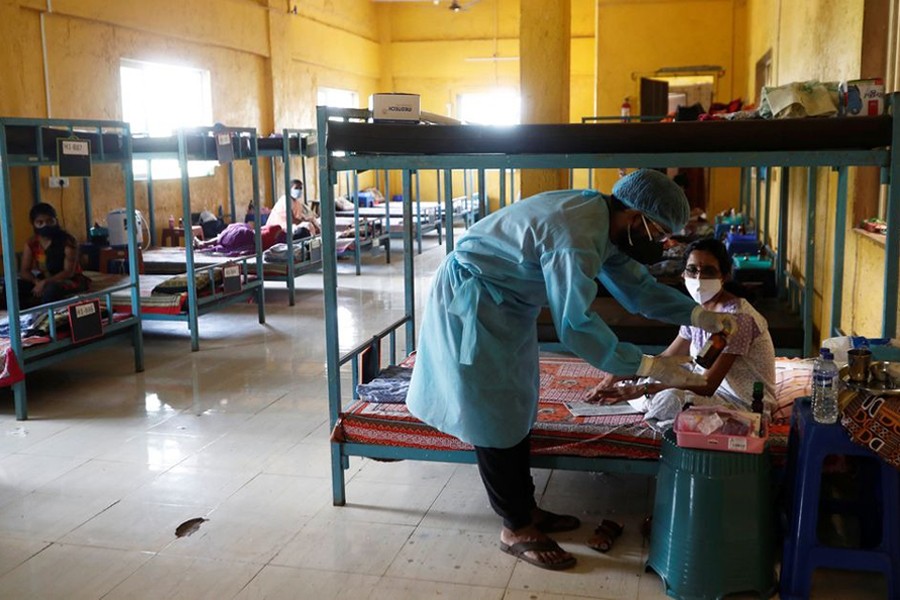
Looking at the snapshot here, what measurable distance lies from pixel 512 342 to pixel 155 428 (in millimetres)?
2989

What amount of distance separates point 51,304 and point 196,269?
2013 millimetres

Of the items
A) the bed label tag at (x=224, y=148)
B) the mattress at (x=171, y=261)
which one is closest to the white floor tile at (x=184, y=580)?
the bed label tag at (x=224, y=148)

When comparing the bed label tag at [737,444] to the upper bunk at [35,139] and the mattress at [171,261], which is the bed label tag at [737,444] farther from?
the mattress at [171,261]

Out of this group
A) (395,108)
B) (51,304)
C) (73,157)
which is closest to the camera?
(395,108)

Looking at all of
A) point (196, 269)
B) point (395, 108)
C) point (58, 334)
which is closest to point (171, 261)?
point (196, 269)

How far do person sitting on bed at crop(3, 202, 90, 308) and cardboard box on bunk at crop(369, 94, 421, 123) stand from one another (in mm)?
4243

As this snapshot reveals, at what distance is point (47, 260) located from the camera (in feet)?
24.2

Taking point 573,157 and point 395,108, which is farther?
point 395,108

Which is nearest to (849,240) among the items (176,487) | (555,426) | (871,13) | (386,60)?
(871,13)

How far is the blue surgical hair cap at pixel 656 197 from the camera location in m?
3.33

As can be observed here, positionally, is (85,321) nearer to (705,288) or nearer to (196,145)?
(196,145)

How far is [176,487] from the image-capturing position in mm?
4625

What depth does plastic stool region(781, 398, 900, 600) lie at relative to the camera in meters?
3.22

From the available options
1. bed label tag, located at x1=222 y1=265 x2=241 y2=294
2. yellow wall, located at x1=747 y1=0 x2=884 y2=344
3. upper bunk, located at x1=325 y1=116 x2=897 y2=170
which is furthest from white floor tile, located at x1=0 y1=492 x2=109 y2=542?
bed label tag, located at x1=222 y1=265 x2=241 y2=294
